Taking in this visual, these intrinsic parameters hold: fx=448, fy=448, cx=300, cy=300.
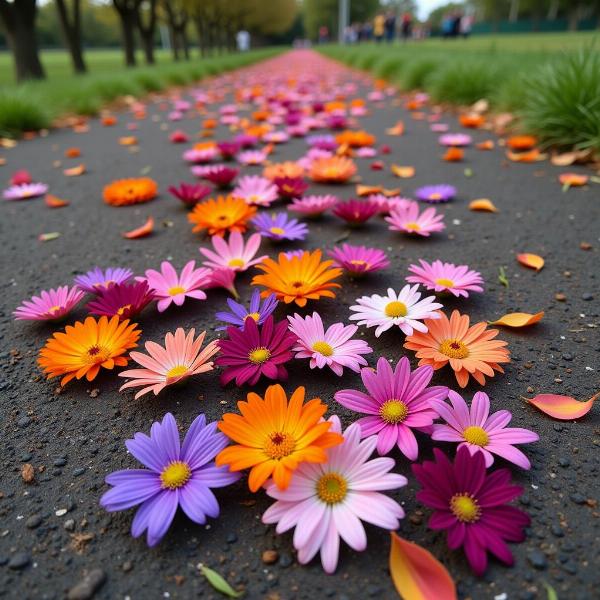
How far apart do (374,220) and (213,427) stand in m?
1.56

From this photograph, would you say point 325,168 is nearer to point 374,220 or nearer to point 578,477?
point 374,220

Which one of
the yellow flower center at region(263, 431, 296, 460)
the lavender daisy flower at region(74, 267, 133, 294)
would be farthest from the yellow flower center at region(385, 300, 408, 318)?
the lavender daisy flower at region(74, 267, 133, 294)

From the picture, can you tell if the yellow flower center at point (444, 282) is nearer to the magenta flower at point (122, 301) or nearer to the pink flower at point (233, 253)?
the pink flower at point (233, 253)

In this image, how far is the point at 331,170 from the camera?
8.92 feet

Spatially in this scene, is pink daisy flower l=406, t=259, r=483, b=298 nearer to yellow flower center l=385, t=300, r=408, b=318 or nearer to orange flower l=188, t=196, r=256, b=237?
yellow flower center l=385, t=300, r=408, b=318

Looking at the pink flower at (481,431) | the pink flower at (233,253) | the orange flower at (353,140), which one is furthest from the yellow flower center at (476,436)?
the orange flower at (353,140)

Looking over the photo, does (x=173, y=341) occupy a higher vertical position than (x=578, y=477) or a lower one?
higher

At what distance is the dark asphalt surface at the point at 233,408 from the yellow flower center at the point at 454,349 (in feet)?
0.21

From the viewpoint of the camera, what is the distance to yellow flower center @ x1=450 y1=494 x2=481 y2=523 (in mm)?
791

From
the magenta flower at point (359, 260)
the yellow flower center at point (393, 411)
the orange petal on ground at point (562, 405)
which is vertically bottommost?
the orange petal on ground at point (562, 405)

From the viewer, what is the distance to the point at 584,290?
161 centimetres

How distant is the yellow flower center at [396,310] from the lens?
1.32 metres

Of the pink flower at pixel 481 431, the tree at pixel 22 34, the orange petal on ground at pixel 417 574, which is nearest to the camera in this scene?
the orange petal on ground at pixel 417 574

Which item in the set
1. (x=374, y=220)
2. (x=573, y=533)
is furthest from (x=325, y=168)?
(x=573, y=533)
